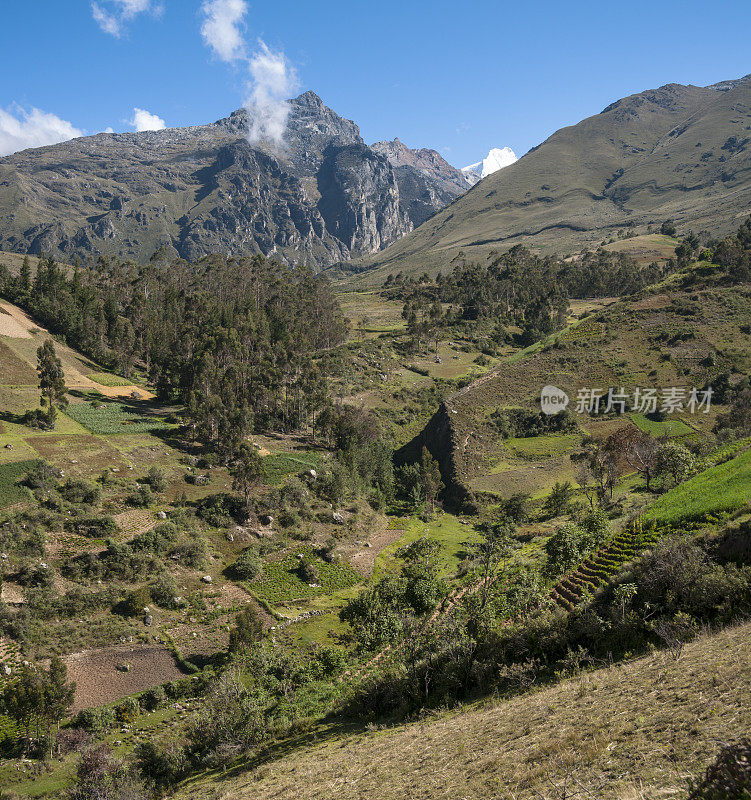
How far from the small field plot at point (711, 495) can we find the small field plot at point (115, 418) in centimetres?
6805

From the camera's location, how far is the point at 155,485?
188 ft

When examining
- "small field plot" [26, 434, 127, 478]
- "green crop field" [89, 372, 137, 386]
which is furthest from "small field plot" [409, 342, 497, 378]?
"small field plot" [26, 434, 127, 478]

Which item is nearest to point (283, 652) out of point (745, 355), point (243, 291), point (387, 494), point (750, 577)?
point (750, 577)

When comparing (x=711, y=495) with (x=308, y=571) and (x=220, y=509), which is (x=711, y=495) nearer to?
(x=308, y=571)

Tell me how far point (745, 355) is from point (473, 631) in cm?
9814

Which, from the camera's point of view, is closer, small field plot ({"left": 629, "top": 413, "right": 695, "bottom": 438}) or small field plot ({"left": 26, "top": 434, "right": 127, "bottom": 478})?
small field plot ({"left": 26, "top": 434, "right": 127, "bottom": 478})

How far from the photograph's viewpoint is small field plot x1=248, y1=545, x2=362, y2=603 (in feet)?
157

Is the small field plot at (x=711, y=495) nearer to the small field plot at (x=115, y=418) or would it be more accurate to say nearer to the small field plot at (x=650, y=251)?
the small field plot at (x=115, y=418)

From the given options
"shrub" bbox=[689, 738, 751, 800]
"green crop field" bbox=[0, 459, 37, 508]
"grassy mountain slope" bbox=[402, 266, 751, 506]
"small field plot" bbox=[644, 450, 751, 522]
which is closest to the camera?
"shrub" bbox=[689, 738, 751, 800]

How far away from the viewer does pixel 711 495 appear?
29.4m

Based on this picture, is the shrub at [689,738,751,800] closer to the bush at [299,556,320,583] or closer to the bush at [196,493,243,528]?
the bush at [299,556,320,583]

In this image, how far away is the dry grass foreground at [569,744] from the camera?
30.5 ft

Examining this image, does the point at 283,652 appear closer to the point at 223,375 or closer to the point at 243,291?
the point at 223,375

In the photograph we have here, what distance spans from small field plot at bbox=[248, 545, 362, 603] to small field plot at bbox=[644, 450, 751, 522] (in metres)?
32.5
